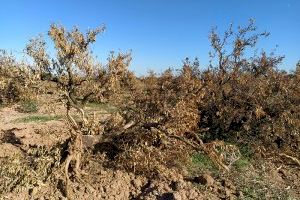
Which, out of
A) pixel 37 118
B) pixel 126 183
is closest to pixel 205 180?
pixel 126 183

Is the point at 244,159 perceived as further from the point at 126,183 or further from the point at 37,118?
the point at 37,118

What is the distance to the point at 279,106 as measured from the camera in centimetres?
1061

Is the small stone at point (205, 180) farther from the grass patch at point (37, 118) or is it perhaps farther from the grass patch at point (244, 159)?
the grass patch at point (37, 118)

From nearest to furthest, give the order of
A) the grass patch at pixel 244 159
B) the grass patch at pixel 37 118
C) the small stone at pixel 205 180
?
the small stone at pixel 205 180 → the grass patch at pixel 244 159 → the grass patch at pixel 37 118

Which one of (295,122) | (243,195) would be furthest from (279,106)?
(243,195)

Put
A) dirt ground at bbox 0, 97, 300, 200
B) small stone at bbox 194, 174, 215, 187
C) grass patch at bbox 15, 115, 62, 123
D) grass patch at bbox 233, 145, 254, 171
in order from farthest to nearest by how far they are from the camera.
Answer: grass patch at bbox 15, 115, 62, 123, grass patch at bbox 233, 145, 254, 171, small stone at bbox 194, 174, 215, 187, dirt ground at bbox 0, 97, 300, 200

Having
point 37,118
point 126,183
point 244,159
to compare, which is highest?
point 37,118

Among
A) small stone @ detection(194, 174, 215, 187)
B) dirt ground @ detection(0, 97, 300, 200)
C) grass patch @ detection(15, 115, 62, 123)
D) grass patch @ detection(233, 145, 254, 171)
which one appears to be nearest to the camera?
dirt ground @ detection(0, 97, 300, 200)

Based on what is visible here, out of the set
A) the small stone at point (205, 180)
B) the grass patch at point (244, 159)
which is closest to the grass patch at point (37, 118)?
the grass patch at point (244, 159)

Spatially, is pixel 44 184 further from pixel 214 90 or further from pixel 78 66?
pixel 214 90

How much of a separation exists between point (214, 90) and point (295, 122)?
2.10 m

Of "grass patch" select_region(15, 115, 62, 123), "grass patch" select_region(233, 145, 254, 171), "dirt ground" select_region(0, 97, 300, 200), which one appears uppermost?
"grass patch" select_region(15, 115, 62, 123)

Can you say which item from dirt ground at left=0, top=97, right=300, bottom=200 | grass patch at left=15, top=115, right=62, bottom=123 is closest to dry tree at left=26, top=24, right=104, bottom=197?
dirt ground at left=0, top=97, right=300, bottom=200

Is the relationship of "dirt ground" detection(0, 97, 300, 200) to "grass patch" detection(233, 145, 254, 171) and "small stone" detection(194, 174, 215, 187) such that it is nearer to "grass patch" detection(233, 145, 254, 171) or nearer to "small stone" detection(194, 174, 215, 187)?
"small stone" detection(194, 174, 215, 187)
